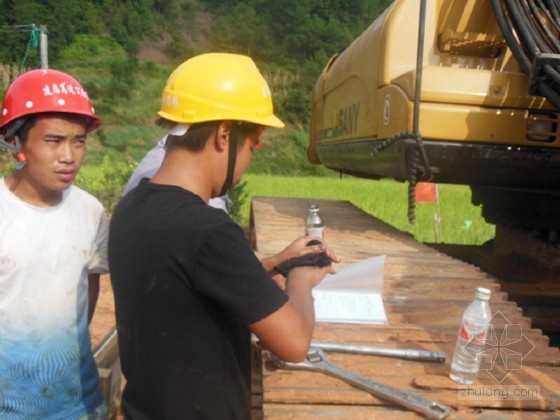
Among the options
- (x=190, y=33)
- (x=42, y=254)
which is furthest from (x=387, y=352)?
(x=190, y=33)

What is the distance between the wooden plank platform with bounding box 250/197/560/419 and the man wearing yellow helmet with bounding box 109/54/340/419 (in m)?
0.35

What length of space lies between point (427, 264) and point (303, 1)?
70399 millimetres

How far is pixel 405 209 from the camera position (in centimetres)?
1288

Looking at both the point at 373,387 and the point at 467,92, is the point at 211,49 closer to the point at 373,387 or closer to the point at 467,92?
the point at 467,92

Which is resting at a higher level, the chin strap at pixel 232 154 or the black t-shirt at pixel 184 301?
the chin strap at pixel 232 154

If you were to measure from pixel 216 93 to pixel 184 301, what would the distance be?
1.88 feet

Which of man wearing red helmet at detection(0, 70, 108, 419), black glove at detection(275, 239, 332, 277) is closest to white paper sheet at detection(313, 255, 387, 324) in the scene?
black glove at detection(275, 239, 332, 277)

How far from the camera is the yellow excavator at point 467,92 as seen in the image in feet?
11.9

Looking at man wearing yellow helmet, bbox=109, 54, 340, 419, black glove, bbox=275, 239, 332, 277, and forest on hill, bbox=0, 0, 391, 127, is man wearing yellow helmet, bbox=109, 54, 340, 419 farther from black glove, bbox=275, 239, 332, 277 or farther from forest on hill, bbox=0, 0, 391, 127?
forest on hill, bbox=0, 0, 391, 127

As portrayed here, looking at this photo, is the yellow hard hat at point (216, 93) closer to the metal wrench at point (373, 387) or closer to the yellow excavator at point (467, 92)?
the metal wrench at point (373, 387)
